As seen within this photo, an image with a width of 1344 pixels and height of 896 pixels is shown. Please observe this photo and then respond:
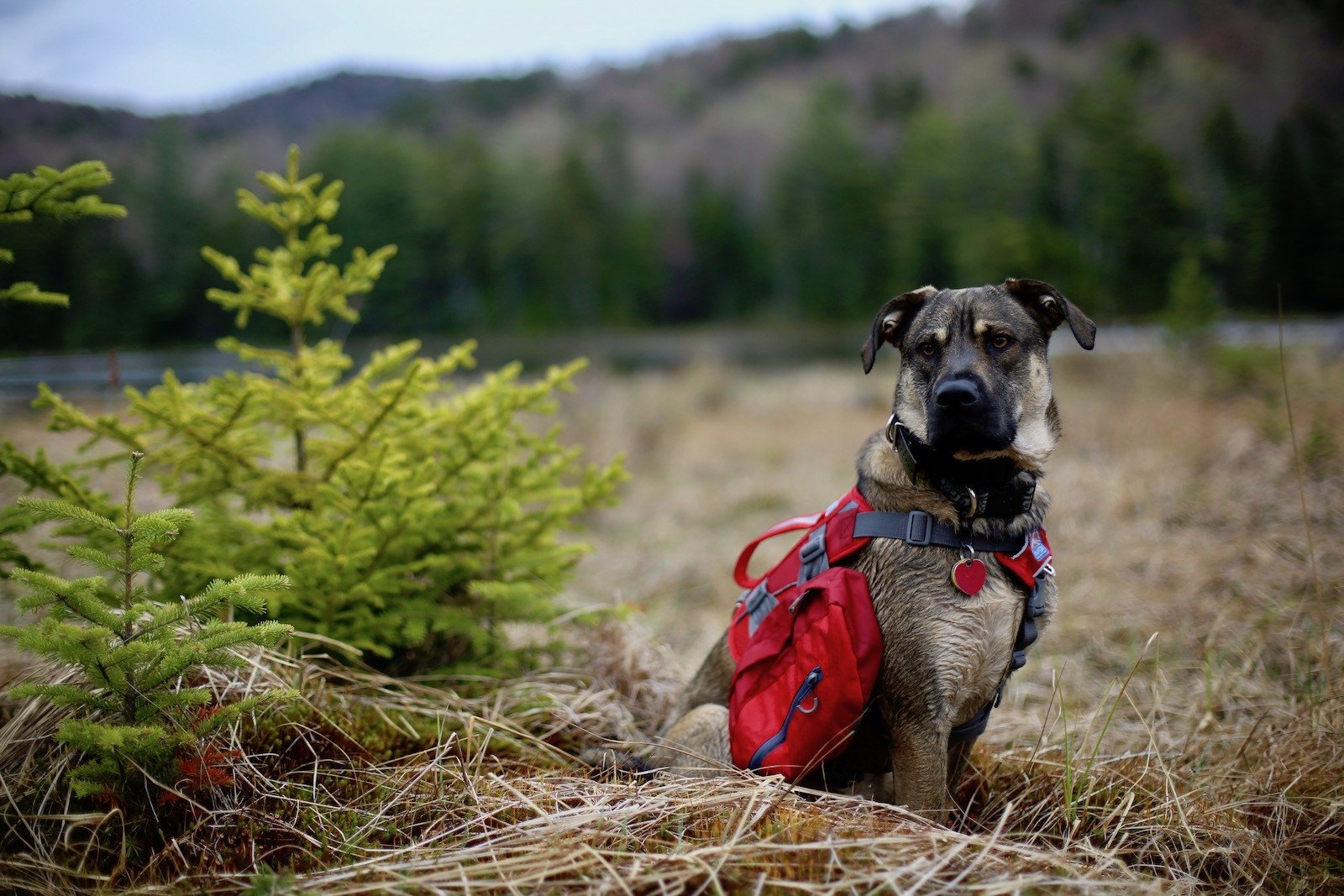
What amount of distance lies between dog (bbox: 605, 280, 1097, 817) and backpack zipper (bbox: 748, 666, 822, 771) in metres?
0.11

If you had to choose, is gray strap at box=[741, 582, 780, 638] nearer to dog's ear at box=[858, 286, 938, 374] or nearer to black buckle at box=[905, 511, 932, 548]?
black buckle at box=[905, 511, 932, 548]

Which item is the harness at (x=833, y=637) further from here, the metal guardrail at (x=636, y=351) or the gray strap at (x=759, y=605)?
the metal guardrail at (x=636, y=351)

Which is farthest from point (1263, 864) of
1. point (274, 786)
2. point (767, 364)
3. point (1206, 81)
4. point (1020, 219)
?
point (1206, 81)

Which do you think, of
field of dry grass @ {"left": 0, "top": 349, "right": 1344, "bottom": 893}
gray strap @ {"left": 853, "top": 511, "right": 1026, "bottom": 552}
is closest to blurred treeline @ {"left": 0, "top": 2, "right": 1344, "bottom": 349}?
field of dry grass @ {"left": 0, "top": 349, "right": 1344, "bottom": 893}

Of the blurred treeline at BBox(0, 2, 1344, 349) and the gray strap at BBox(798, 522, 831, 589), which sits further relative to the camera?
the blurred treeline at BBox(0, 2, 1344, 349)

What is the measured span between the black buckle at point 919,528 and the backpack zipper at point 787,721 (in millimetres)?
559

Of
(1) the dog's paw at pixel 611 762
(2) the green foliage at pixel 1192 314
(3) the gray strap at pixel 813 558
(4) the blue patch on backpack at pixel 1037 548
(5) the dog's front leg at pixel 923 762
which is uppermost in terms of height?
(2) the green foliage at pixel 1192 314

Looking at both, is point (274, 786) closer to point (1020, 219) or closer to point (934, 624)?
point (934, 624)

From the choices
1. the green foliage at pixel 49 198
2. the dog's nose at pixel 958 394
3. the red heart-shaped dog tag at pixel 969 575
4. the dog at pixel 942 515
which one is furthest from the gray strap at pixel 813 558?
the green foliage at pixel 49 198

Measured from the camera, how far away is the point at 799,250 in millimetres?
53625

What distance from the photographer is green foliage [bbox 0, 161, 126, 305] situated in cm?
254

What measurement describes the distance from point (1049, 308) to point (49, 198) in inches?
152

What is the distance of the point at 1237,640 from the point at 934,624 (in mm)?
3429

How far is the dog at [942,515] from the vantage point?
7.96ft
